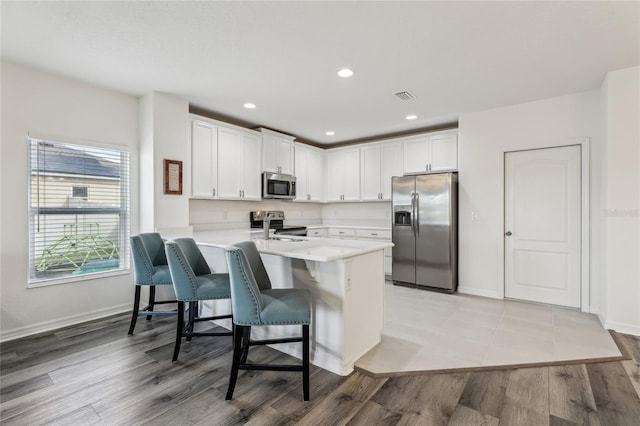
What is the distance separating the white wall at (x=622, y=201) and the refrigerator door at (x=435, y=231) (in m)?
1.61

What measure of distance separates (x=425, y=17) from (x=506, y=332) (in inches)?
114

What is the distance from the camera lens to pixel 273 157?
5113 mm

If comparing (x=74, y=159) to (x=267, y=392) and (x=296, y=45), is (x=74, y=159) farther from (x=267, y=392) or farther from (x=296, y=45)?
(x=267, y=392)

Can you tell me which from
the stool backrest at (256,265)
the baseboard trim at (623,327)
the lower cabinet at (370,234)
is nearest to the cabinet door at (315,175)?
the lower cabinet at (370,234)

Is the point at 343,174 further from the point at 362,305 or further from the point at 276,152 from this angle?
the point at 362,305

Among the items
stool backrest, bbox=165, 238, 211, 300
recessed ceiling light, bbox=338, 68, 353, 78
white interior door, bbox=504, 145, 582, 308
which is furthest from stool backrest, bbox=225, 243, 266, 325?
white interior door, bbox=504, 145, 582, 308

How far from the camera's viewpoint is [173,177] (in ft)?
12.2

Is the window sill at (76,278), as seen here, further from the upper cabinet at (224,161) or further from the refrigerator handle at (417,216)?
the refrigerator handle at (417,216)

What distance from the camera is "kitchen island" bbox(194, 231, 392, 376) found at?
2.26m

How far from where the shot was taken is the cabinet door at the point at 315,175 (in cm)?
Result: 593

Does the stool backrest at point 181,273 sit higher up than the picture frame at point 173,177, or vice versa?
the picture frame at point 173,177

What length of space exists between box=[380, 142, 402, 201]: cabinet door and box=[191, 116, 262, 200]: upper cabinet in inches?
87.2

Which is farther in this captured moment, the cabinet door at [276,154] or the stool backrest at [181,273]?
the cabinet door at [276,154]

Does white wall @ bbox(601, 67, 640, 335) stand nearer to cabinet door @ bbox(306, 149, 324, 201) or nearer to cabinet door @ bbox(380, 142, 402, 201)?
cabinet door @ bbox(380, 142, 402, 201)
